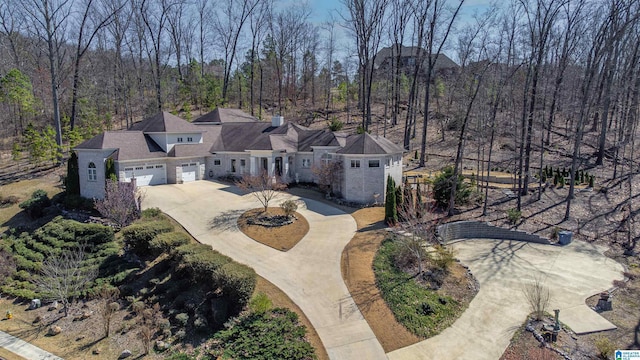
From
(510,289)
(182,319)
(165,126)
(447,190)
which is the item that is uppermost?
(165,126)

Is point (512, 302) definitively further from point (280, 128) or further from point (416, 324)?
point (280, 128)

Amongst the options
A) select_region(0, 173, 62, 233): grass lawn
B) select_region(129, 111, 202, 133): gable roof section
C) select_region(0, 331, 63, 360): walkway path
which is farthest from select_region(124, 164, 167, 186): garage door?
select_region(0, 331, 63, 360): walkway path

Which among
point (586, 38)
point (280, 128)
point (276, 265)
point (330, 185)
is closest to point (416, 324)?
point (276, 265)

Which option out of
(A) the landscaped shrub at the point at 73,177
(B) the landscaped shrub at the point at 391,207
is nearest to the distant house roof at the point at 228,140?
(A) the landscaped shrub at the point at 73,177

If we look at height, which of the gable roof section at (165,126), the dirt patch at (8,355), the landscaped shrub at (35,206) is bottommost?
the dirt patch at (8,355)

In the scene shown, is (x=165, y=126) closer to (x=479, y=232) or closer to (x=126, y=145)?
(x=126, y=145)

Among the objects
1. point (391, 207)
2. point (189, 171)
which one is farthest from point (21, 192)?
point (391, 207)

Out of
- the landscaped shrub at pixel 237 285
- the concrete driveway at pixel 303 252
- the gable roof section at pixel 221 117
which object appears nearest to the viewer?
the concrete driveway at pixel 303 252

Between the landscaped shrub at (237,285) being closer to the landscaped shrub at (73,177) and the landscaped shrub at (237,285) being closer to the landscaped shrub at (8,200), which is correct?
the landscaped shrub at (73,177)
